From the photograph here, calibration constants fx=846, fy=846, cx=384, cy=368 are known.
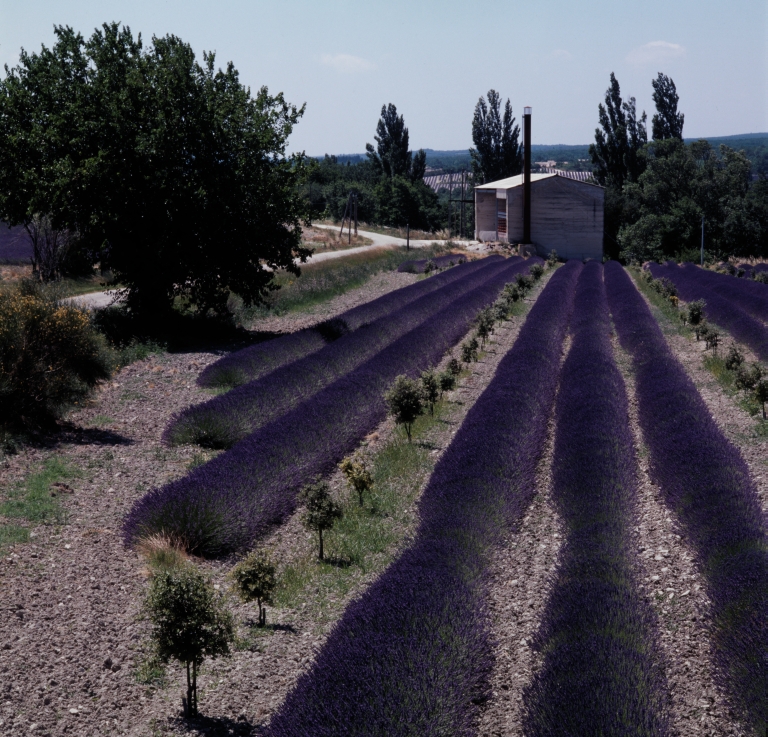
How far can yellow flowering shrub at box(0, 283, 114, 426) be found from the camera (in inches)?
415

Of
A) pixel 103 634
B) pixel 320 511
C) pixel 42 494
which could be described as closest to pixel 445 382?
pixel 320 511

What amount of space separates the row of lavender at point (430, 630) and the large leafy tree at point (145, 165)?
11067mm

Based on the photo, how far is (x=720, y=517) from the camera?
7.14 m

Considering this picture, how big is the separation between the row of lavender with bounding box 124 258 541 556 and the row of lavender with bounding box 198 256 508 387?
2068 millimetres

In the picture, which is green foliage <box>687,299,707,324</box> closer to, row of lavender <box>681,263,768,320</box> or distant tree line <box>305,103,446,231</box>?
row of lavender <box>681,263,768,320</box>

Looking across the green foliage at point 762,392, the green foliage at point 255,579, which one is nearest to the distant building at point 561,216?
the green foliage at point 762,392

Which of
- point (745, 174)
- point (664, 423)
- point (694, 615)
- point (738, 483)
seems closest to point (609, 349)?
point (664, 423)

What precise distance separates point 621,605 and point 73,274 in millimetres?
27300

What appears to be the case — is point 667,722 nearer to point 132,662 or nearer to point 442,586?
point 442,586

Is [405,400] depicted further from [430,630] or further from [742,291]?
[742,291]

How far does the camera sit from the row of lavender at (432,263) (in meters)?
37.2

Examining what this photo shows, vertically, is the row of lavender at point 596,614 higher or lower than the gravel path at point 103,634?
higher

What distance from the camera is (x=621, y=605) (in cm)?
549

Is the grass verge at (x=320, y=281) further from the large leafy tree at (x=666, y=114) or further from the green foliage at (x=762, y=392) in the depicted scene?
the large leafy tree at (x=666, y=114)
